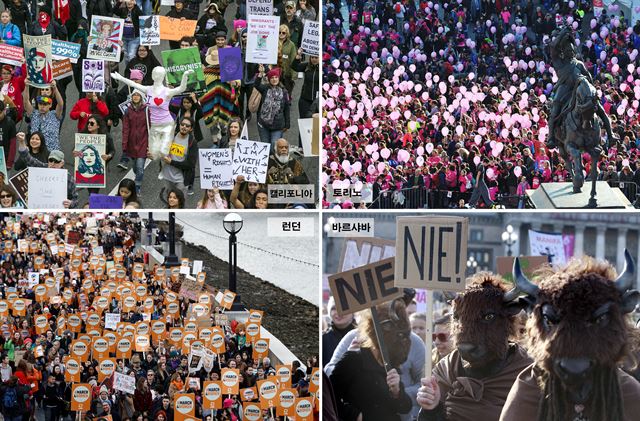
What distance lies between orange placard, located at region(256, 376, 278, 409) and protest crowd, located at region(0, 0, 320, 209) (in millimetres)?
1453

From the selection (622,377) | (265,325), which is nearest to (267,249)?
(265,325)

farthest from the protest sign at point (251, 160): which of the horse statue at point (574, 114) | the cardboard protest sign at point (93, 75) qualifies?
the horse statue at point (574, 114)

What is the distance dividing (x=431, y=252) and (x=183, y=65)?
285cm

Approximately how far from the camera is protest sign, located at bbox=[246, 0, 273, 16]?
997 cm

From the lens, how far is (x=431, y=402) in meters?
8.36

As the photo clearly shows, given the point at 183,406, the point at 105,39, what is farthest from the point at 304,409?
the point at 105,39

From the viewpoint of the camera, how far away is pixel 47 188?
393 inches

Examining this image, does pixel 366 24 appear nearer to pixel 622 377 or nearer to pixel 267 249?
pixel 267 249

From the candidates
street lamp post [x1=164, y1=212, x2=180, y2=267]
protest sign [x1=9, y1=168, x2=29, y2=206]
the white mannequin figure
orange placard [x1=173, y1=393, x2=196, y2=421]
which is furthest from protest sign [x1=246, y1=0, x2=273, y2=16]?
orange placard [x1=173, y1=393, x2=196, y2=421]

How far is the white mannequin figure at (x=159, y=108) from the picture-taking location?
10.0 meters

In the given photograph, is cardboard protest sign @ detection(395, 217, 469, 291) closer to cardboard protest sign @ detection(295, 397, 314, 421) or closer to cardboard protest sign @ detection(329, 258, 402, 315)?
cardboard protest sign @ detection(329, 258, 402, 315)

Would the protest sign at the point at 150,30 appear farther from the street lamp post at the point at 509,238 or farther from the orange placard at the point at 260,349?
the street lamp post at the point at 509,238

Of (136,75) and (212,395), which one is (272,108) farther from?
(212,395)

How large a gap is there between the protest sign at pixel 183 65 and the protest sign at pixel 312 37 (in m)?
0.92
